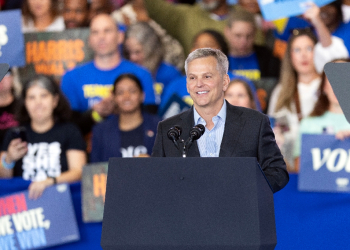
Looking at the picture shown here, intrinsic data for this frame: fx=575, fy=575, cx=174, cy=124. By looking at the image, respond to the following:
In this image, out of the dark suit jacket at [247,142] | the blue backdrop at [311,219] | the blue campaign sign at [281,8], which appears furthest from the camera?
the blue campaign sign at [281,8]

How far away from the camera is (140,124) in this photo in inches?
175

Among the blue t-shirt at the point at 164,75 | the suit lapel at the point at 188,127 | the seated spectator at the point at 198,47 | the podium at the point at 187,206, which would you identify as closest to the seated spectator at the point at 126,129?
the seated spectator at the point at 198,47

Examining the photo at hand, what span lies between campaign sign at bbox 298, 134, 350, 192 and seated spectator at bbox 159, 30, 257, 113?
4.07 feet

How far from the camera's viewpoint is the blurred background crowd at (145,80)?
4.23 metres

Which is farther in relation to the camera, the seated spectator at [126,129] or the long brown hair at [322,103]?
the seated spectator at [126,129]

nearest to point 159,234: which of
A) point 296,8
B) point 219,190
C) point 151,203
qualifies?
point 151,203

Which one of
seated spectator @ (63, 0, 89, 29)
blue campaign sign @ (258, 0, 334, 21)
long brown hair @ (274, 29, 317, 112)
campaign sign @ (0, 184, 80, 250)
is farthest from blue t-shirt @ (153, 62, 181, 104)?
campaign sign @ (0, 184, 80, 250)

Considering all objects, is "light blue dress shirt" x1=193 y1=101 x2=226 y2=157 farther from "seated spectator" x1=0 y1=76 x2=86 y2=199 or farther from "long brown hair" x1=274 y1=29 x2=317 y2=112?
"long brown hair" x1=274 y1=29 x2=317 y2=112

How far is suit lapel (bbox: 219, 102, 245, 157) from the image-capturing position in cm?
245

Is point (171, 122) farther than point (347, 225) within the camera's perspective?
No

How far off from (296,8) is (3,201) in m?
2.54

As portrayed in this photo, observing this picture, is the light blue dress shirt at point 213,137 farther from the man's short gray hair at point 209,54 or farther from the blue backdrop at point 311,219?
the blue backdrop at point 311,219

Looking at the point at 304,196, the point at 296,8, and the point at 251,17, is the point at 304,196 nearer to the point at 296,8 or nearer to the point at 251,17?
the point at 296,8

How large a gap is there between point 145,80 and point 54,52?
1.04 m
